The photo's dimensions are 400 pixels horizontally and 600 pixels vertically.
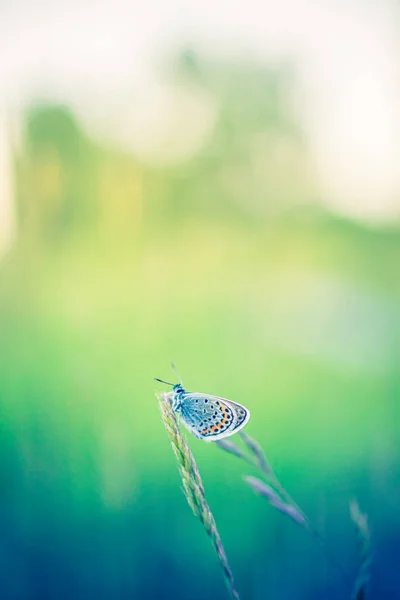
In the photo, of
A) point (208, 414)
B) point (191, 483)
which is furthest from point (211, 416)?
point (191, 483)

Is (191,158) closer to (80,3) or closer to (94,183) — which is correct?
(94,183)

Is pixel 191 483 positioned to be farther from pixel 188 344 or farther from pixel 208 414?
pixel 188 344

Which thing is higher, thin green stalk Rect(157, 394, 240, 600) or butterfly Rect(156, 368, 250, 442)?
butterfly Rect(156, 368, 250, 442)

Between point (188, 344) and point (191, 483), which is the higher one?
Answer: point (188, 344)

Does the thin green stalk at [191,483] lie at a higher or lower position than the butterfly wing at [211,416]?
lower

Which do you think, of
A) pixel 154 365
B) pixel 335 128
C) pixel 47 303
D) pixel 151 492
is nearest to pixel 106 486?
pixel 151 492
